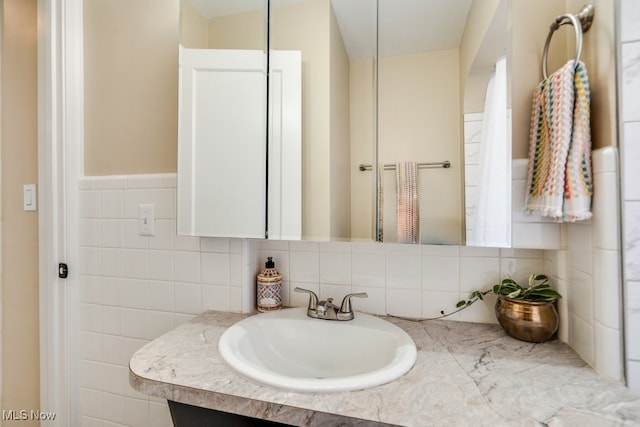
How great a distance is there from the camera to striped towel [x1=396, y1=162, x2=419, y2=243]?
844 mm

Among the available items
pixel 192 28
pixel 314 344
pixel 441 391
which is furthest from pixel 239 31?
pixel 441 391

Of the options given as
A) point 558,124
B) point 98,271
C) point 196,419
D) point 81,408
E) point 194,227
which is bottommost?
point 81,408

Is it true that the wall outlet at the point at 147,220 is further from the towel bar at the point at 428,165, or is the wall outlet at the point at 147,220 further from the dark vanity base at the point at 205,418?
the towel bar at the point at 428,165

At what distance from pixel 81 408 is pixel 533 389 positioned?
61.0 inches

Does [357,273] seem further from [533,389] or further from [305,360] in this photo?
[533,389]

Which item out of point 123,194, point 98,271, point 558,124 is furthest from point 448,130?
point 98,271

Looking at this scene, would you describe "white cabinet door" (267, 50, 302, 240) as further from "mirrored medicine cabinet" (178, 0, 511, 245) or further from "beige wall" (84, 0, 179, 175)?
"beige wall" (84, 0, 179, 175)

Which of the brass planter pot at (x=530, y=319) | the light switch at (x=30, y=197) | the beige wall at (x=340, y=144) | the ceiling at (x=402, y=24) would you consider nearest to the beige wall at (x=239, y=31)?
the ceiling at (x=402, y=24)

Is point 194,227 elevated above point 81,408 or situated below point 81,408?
above

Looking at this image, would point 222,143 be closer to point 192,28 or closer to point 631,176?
point 192,28

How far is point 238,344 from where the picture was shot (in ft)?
2.60

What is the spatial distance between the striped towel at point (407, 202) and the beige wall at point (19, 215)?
4.71 feet

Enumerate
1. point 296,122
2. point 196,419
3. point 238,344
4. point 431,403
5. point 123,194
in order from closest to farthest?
point 431,403 < point 196,419 < point 238,344 < point 296,122 < point 123,194

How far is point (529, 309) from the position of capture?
30.3 inches
